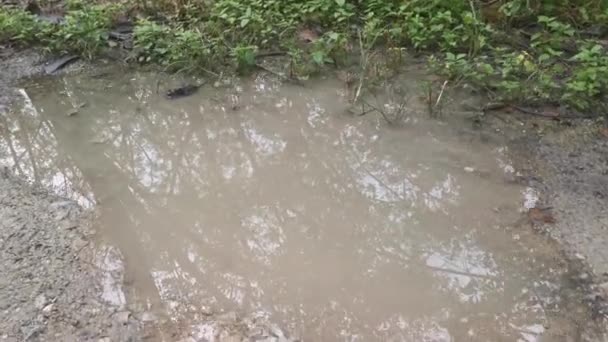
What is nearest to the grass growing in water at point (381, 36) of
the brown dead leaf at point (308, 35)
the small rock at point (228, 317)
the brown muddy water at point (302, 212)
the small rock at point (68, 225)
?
the brown dead leaf at point (308, 35)

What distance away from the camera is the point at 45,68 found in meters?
4.92

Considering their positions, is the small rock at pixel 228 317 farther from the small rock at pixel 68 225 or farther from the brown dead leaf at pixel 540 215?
the brown dead leaf at pixel 540 215

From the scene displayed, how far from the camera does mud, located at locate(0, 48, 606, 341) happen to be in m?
2.49

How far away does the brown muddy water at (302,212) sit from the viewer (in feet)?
8.32

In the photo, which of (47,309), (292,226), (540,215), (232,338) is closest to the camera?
(232,338)

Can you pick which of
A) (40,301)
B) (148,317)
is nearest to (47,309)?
(40,301)

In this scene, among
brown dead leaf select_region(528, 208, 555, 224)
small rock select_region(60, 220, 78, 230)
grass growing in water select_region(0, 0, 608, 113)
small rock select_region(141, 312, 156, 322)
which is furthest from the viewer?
grass growing in water select_region(0, 0, 608, 113)

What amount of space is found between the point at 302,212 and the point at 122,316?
1097mm

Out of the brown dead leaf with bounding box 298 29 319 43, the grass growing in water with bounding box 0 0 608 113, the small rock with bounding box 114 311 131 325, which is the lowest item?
the small rock with bounding box 114 311 131 325

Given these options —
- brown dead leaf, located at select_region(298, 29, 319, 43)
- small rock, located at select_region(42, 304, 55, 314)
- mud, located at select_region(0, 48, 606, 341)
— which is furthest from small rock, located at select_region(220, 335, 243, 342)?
brown dead leaf, located at select_region(298, 29, 319, 43)

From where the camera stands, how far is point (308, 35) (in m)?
5.05

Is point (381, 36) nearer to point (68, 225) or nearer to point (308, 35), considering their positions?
point (308, 35)

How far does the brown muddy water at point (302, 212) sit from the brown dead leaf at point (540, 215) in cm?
8

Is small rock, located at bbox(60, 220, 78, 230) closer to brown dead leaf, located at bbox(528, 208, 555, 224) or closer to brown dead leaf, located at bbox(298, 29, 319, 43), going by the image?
brown dead leaf, located at bbox(528, 208, 555, 224)
